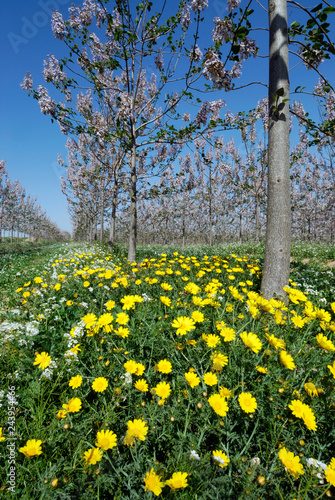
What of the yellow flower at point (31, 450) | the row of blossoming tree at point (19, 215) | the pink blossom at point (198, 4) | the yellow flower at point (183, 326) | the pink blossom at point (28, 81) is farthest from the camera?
the row of blossoming tree at point (19, 215)

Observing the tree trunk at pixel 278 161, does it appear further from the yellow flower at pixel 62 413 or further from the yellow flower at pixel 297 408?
the yellow flower at pixel 62 413

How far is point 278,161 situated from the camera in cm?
282

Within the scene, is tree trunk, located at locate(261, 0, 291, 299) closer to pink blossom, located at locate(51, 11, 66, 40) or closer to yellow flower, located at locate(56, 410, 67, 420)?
yellow flower, located at locate(56, 410, 67, 420)

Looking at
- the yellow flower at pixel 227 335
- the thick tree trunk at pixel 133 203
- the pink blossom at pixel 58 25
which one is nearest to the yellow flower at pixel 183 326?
the yellow flower at pixel 227 335

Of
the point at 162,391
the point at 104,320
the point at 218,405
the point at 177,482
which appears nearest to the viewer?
the point at 177,482

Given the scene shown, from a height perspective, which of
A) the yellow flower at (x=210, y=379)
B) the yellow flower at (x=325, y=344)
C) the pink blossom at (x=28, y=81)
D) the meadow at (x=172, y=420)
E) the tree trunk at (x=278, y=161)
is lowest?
the meadow at (x=172, y=420)

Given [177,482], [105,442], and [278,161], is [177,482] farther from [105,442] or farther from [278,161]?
[278,161]

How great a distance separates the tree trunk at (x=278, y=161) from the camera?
2764 millimetres

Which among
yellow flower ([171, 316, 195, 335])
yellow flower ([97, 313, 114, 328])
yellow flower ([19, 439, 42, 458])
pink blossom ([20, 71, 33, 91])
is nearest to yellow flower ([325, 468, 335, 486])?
yellow flower ([171, 316, 195, 335])

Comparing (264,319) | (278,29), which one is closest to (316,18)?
(278,29)

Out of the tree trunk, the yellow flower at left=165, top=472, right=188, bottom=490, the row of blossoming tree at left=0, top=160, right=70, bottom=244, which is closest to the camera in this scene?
the yellow flower at left=165, top=472, right=188, bottom=490

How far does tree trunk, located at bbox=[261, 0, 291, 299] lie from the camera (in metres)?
2.76

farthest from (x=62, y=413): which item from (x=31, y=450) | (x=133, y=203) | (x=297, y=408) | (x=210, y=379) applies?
(x=133, y=203)

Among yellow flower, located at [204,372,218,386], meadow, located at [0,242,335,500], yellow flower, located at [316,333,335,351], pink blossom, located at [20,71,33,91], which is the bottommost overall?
meadow, located at [0,242,335,500]
